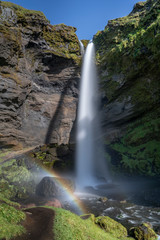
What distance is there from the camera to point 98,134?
2788cm

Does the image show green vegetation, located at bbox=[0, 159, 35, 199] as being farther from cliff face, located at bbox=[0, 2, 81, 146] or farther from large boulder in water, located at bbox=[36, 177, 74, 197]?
cliff face, located at bbox=[0, 2, 81, 146]

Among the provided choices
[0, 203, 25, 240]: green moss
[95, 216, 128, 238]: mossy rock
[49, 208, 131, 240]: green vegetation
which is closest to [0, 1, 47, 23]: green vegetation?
[0, 203, 25, 240]: green moss

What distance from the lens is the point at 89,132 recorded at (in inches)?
1141

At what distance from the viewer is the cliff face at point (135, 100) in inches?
836

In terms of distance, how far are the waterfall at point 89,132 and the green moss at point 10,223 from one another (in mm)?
17901

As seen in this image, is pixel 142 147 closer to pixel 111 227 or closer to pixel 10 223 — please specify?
pixel 111 227

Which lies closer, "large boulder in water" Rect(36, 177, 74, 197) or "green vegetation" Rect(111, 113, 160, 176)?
"large boulder in water" Rect(36, 177, 74, 197)

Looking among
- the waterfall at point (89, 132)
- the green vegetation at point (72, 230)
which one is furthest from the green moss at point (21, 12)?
the green vegetation at point (72, 230)

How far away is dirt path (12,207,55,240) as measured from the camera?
226 inches

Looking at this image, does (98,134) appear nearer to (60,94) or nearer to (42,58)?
(60,94)

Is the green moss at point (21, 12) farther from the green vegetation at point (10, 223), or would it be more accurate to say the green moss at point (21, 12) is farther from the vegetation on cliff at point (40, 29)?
the green vegetation at point (10, 223)

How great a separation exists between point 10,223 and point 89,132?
77.0 feet

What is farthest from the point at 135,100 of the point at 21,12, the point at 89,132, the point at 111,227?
the point at 21,12

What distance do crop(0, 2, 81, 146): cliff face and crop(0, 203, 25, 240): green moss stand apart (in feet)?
51.7
